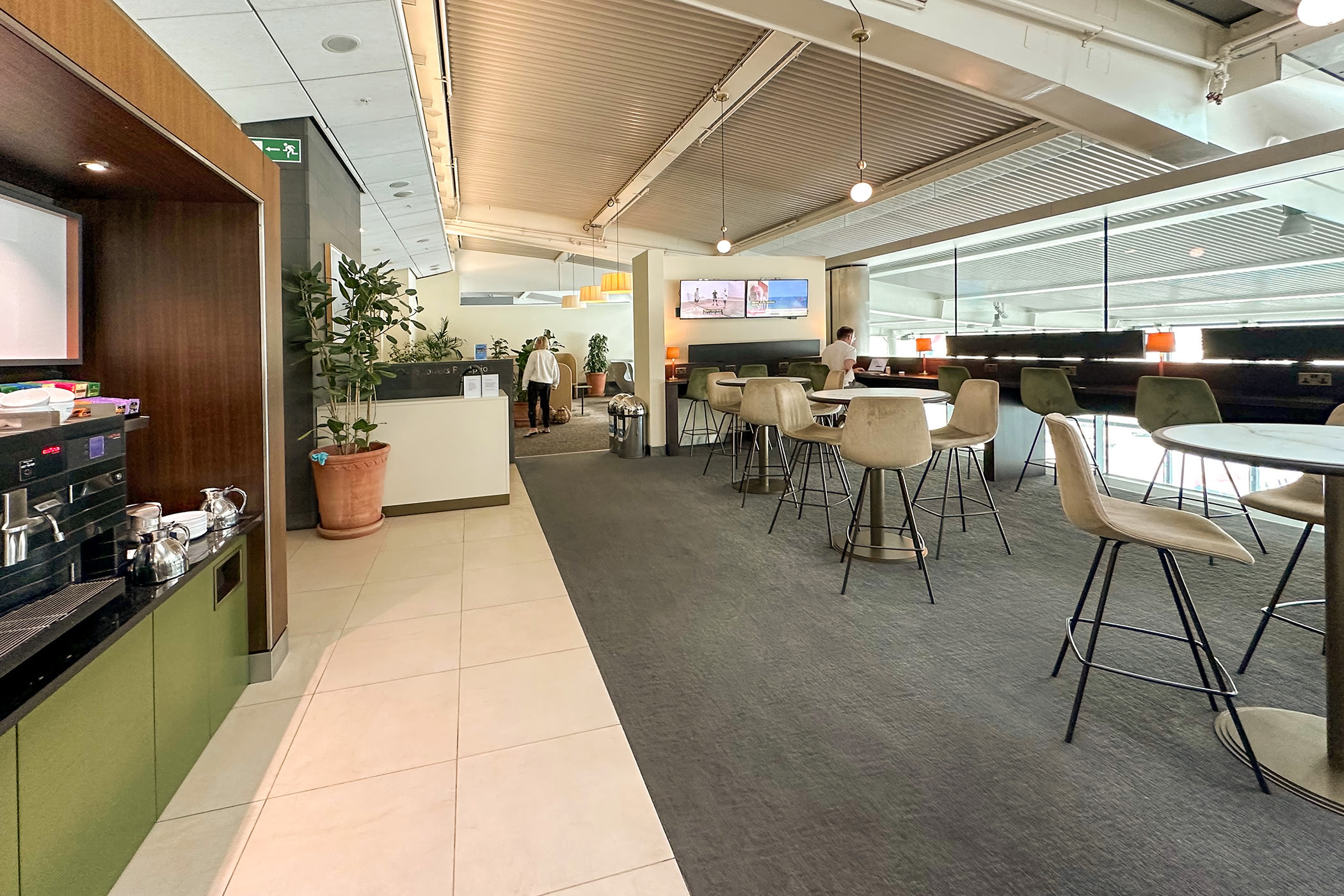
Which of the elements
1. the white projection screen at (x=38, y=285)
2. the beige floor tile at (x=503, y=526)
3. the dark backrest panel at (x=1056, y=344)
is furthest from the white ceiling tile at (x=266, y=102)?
the dark backrest panel at (x=1056, y=344)

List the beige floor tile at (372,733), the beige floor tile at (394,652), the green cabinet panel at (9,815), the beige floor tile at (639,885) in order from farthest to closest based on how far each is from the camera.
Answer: the beige floor tile at (394,652) < the beige floor tile at (372,733) < the beige floor tile at (639,885) < the green cabinet panel at (9,815)

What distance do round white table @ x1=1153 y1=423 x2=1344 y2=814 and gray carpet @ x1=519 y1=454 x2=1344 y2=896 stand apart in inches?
3.1

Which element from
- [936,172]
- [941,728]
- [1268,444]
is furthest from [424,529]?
[936,172]

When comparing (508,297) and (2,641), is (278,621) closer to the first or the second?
(2,641)

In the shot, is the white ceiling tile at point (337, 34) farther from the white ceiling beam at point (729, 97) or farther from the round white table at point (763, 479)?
the round white table at point (763, 479)

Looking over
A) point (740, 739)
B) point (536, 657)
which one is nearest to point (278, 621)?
point (536, 657)

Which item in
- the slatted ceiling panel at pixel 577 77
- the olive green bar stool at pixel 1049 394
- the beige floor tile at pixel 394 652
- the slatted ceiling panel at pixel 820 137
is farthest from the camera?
the slatted ceiling panel at pixel 820 137

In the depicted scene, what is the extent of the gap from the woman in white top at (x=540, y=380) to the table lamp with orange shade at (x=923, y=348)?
516cm

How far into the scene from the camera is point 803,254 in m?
11.9

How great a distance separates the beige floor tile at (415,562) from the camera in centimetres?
382

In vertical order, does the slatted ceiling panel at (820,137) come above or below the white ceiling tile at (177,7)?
above

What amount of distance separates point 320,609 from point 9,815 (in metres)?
2.18

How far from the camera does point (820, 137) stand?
22.7ft

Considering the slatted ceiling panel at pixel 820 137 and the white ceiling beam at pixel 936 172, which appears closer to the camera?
the slatted ceiling panel at pixel 820 137
